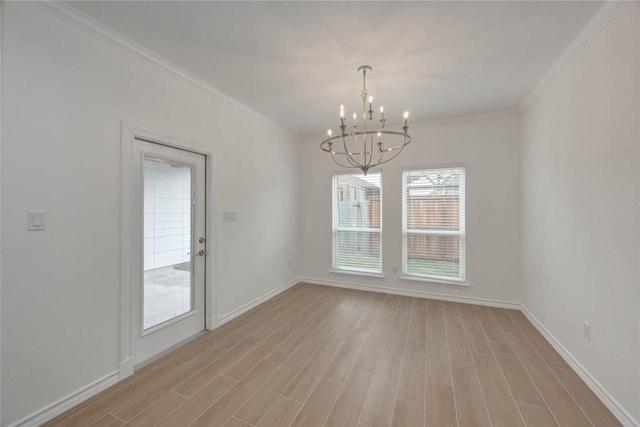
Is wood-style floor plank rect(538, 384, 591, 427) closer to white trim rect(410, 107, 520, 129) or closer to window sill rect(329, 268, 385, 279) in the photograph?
window sill rect(329, 268, 385, 279)

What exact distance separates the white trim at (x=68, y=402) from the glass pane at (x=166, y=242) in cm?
48

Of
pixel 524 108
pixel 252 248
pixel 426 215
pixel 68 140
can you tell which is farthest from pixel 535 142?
pixel 68 140

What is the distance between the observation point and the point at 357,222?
4.81 metres

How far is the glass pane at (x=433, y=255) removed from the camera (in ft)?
13.5

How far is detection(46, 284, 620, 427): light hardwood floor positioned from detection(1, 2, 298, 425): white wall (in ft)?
1.33

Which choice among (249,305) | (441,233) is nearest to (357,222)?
(441,233)

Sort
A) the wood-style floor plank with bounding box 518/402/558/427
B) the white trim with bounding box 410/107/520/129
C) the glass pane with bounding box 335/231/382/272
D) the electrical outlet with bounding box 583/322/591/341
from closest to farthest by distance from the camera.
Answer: the wood-style floor plank with bounding box 518/402/558/427 → the electrical outlet with bounding box 583/322/591/341 → the white trim with bounding box 410/107/520/129 → the glass pane with bounding box 335/231/382/272

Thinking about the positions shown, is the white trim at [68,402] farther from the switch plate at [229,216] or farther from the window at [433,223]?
the window at [433,223]

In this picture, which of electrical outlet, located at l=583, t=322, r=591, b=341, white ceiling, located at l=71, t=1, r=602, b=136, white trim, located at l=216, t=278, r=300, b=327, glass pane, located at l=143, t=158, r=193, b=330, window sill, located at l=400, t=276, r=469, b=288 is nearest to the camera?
white ceiling, located at l=71, t=1, r=602, b=136

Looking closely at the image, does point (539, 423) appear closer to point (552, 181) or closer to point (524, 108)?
point (552, 181)

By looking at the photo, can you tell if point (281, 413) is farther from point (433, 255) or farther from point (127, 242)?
point (433, 255)

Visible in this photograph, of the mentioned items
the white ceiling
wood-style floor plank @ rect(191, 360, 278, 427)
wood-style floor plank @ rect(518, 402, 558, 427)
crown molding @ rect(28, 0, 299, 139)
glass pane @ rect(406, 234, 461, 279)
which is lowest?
wood-style floor plank @ rect(191, 360, 278, 427)

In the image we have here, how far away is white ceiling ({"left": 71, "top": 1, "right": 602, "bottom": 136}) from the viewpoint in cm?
188

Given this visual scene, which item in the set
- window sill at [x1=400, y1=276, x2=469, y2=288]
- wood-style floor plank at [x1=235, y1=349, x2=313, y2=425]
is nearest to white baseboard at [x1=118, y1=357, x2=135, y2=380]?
wood-style floor plank at [x1=235, y1=349, x2=313, y2=425]
